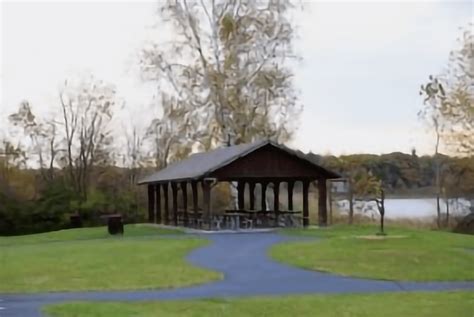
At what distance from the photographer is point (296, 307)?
11.7m

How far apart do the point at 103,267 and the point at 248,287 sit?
14.6 feet

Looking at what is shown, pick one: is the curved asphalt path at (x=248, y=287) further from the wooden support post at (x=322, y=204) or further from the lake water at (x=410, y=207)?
the lake water at (x=410, y=207)

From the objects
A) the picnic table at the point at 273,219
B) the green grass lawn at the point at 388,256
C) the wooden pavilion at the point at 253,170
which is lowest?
the green grass lawn at the point at 388,256

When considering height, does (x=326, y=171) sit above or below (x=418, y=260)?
above

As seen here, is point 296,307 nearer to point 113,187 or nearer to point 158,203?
point 158,203

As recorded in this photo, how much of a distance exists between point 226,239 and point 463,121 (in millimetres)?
17101

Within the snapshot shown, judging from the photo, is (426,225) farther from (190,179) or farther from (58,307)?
(58,307)

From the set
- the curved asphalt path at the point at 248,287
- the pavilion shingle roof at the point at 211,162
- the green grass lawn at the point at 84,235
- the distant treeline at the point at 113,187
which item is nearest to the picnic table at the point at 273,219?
the pavilion shingle roof at the point at 211,162

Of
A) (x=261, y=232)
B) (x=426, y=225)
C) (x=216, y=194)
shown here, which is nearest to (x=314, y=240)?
(x=261, y=232)

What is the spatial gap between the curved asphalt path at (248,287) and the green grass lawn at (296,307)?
62cm

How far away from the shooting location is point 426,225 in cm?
3906

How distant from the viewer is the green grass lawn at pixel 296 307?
11094mm

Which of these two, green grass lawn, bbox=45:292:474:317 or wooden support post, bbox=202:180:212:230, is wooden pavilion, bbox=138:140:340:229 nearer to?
wooden support post, bbox=202:180:212:230

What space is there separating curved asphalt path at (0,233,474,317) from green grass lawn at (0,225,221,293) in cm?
61
